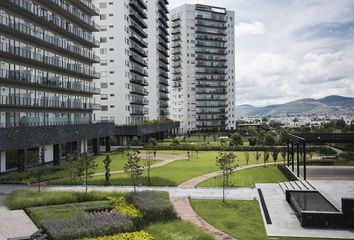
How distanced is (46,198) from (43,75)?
32.9 metres

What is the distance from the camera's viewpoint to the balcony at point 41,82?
4853 cm

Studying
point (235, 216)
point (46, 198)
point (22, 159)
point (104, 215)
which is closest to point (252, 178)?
point (235, 216)

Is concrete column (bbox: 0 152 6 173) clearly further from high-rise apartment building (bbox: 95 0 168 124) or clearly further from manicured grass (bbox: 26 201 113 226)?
high-rise apartment building (bbox: 95 0 168 124)

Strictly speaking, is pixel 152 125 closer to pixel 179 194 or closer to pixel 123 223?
pixel 179 194

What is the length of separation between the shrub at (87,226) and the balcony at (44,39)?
31.7m

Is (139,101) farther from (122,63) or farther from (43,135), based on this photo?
(43,135)

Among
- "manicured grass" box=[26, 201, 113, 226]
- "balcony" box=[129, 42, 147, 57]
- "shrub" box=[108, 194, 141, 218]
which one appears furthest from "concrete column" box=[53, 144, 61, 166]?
"balcony" box=[129, 42, 147, 57]

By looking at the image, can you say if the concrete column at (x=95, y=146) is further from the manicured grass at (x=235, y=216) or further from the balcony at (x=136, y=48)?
the manicured grass at (x=235, y=216)

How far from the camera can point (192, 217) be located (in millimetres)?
26891

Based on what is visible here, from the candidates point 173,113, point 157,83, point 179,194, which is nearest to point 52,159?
point 179,194

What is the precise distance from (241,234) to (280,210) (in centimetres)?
685

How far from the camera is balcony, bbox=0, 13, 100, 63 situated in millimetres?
48031

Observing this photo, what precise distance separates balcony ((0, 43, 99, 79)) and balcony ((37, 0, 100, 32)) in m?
A: 7.30

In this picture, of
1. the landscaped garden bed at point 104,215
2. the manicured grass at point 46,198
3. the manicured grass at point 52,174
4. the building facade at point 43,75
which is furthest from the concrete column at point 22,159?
the manicured grass at point 46,198
